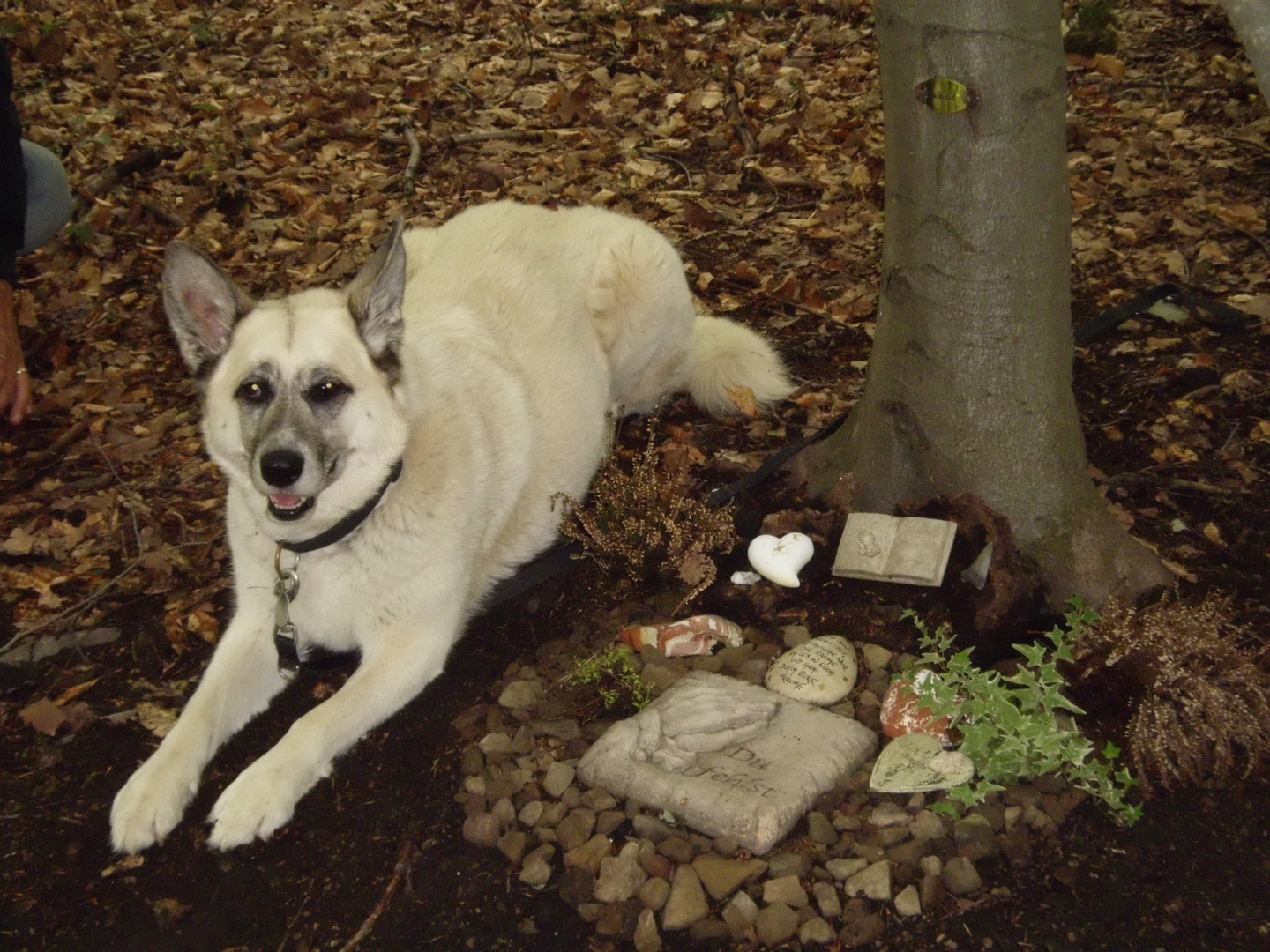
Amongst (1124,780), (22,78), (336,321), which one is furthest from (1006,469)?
(22,78)

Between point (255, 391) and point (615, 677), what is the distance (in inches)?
Result: 50.4

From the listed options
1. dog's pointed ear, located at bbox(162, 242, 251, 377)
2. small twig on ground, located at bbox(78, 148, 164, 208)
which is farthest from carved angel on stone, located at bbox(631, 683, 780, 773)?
small twig on ground, located at bbox(78, 148, 164, 208)

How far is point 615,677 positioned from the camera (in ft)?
9.40

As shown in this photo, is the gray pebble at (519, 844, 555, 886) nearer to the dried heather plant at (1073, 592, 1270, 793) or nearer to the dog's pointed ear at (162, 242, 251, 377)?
the dried heather plant at (1073, 592, 1270, 793)

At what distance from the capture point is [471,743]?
9.23 ft

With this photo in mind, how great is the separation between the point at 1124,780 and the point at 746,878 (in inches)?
35.3

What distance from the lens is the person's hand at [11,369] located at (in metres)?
4.21

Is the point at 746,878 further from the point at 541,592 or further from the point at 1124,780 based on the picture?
the point at 541,592

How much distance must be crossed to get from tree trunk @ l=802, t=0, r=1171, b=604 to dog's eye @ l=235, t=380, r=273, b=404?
1.84m

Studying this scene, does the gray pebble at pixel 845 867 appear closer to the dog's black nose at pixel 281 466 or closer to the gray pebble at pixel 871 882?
the gray pebble at pixel 871 882

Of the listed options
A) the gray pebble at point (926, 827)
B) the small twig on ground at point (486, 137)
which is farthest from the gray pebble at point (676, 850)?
the small twig on ground at point (486, 137)

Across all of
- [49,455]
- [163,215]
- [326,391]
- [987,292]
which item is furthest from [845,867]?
[163,215]

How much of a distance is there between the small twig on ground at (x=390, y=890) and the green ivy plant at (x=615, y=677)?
2.00 feet

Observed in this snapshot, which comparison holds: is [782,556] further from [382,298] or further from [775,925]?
[382,298]
